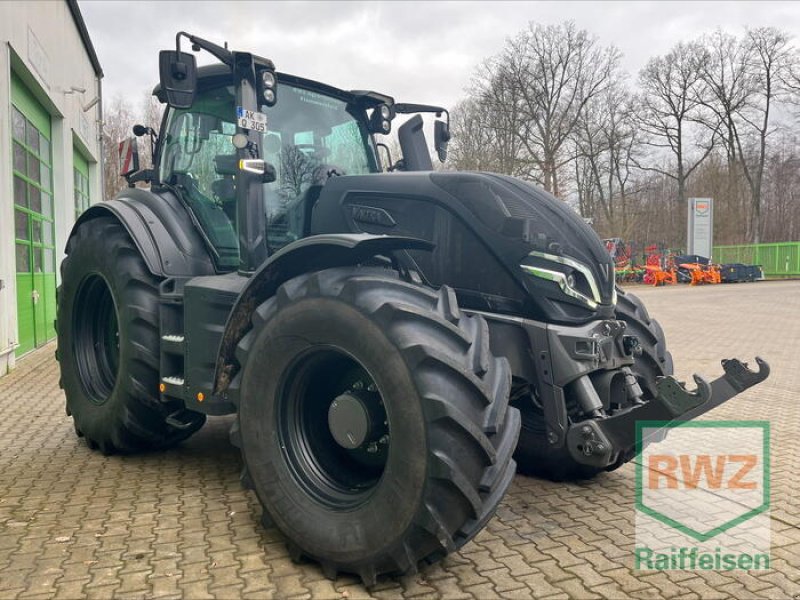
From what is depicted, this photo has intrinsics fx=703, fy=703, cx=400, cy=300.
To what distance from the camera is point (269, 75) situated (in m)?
4.11

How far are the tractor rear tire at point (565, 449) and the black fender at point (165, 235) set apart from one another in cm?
225

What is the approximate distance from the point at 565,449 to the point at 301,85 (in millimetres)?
2810

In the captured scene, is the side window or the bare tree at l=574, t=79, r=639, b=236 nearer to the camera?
the side window

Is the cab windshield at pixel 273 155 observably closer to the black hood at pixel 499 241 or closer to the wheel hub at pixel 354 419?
the black hood at pixel 499 241

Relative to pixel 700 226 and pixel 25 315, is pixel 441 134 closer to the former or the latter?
pixel 25 315

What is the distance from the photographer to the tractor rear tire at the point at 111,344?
4.40m

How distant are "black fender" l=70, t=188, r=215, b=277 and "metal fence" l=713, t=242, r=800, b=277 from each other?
40.5 metres

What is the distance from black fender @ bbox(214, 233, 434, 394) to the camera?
3141 mm

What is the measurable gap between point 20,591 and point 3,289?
6624mm

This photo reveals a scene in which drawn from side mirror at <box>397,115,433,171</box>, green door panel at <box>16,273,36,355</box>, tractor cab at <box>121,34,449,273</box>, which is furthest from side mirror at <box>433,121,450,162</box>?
green door panel at <box>16,273,36,355</box>

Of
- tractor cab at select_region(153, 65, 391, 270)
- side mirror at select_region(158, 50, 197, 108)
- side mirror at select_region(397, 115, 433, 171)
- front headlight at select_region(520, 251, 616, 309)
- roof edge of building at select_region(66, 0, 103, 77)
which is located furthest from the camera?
roof edge of building at select_region(66, 0, 103, 77)

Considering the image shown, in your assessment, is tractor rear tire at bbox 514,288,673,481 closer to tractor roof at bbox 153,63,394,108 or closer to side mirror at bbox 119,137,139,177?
tractor roof at bbox 153,63,394,108

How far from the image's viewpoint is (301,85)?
4559mm

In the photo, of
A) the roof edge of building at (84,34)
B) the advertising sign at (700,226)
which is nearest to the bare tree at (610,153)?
the advertising sign at (700,226)
